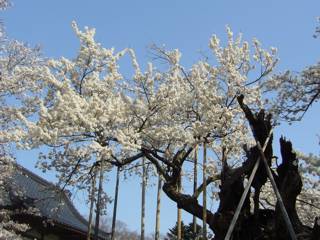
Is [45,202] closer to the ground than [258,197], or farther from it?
farther from it

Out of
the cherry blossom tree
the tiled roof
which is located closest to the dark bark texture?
the cherry blossom tree

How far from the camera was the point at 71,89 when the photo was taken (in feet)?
41.9

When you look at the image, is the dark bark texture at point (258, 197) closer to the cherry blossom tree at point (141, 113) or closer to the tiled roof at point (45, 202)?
the cherry blossom tree at point (141, 113)

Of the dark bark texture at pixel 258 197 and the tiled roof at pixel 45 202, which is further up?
the tiled roof at pixel 45 202

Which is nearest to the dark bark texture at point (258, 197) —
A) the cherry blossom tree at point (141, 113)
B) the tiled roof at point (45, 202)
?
the cherry blossom tree at point (141, 113)

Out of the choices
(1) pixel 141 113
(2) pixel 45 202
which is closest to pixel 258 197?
(1) pixel 141 113

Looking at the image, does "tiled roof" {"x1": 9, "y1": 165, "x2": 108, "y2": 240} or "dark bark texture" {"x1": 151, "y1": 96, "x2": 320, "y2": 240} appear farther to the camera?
"tiled roof" {"x1": 9, "y1": 165, "x2": 108, "y2": 240}

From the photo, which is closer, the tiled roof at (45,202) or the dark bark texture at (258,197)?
the dark bark texture at (258,197)

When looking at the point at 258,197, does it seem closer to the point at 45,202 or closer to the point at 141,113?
the point at 141,113

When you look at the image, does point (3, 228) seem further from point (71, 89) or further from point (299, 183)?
point (299, 183)

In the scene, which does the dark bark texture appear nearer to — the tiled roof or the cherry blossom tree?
the cherry blossom tree

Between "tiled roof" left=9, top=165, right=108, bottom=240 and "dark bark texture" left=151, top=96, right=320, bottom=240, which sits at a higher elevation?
"tiled roof" left=9, top=165, right=108, bottom=240

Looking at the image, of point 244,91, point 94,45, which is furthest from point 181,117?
point 94,45

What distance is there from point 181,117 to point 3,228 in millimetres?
5964
